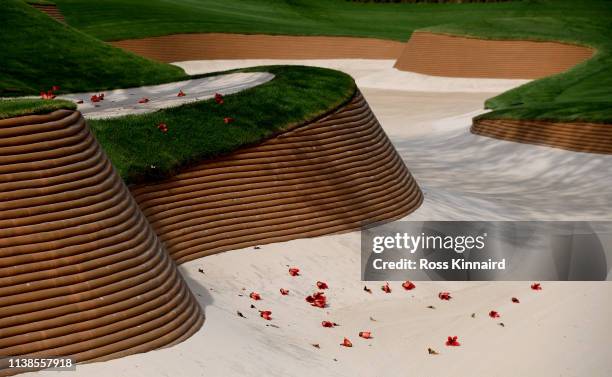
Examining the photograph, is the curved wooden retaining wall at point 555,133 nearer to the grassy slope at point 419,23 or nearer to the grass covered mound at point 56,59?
the grassy slope at point 419,23

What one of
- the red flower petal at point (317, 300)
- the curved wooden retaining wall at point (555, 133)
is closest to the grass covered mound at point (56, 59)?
the curved wooden retaining wall at point (555, 133)

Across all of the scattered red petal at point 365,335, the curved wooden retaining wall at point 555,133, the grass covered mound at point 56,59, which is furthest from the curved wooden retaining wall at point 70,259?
the curved wooden retaining wall at point 555,133

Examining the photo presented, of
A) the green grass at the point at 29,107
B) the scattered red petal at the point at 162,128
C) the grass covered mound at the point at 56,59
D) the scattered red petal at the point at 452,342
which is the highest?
the green grass at the point at 29,107

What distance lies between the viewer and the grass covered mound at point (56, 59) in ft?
79.5

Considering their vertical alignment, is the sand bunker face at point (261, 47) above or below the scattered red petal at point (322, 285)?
below

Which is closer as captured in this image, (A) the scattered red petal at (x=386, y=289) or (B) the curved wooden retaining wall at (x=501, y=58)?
(A) the scattered red petal at (x=386, y=289)

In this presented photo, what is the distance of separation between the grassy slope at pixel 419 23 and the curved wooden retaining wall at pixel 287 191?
31.8 feet

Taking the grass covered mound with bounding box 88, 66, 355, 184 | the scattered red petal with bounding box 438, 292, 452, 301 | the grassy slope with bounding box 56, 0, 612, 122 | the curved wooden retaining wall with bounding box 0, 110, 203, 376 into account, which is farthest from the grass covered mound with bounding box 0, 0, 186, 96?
the curved wooden retaining wall with bounding box 0, 110, 203, 376

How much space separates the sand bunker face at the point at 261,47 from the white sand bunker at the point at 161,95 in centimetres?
2585

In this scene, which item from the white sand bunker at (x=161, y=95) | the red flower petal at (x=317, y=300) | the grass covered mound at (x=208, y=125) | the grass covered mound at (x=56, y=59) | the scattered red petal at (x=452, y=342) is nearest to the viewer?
the scattered red petal at (x=452, y=342)

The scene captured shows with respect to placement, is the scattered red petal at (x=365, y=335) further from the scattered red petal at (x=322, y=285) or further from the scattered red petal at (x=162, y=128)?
the scattered red petal at (x=162, y=128)

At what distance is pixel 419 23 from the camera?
5709cm

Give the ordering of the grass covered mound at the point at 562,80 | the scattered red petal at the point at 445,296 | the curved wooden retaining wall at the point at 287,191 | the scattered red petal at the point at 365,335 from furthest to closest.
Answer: the grass covered mound at the point at 562,80 → the curved wooden retaining wall at the point at 287,191 → the scattered red petal at the point at 445,296 → the scattered red petal at the point at 365,335

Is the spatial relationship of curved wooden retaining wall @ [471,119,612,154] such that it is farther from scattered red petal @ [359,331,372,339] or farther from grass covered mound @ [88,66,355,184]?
scattered red petal @ [359,331,372,339]
